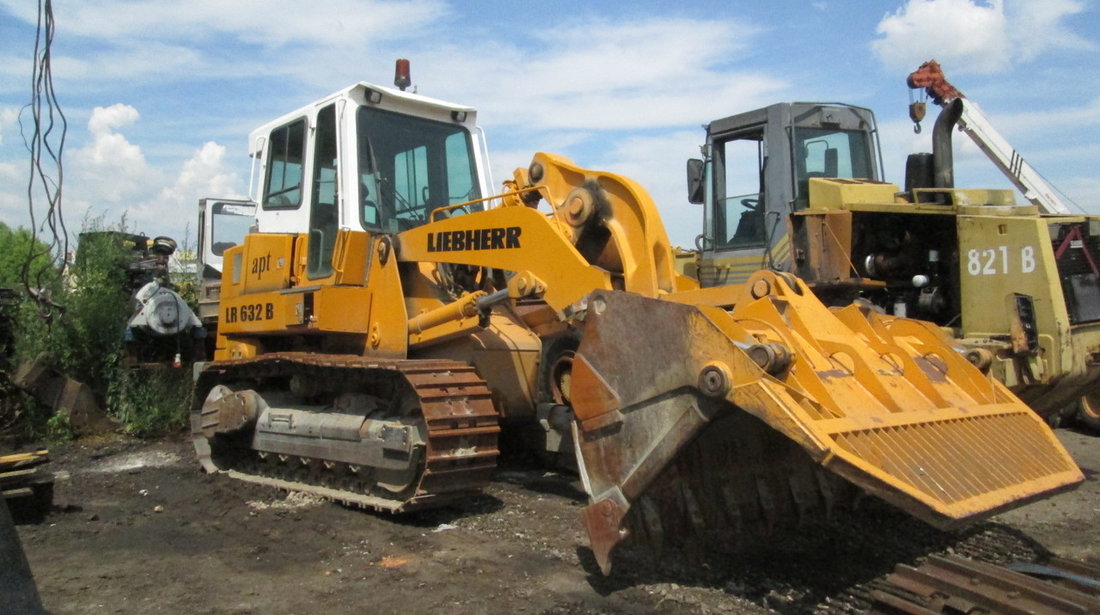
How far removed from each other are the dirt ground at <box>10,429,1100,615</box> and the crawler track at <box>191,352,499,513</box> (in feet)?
0.55

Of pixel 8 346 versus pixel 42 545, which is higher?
pixel 8 346

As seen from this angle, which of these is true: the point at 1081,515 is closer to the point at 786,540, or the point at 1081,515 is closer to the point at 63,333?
the point at 786,540

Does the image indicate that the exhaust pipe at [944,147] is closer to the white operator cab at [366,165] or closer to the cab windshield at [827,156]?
the cab windshield at [827,156]

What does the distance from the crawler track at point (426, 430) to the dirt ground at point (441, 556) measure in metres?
0.17

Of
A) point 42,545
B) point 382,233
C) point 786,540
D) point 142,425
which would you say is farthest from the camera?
point 142,425

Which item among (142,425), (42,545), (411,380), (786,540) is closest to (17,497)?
(42,545)

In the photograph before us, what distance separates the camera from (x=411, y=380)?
18.7 ft

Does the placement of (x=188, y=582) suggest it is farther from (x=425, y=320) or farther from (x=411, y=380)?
(x=425, y=320)

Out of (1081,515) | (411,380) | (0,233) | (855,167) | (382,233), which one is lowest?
(1081,515)

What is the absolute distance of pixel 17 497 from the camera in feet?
19.6

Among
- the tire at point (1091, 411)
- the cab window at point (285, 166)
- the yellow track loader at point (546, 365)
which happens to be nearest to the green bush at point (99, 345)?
the yellow track loader at point (546, 365)

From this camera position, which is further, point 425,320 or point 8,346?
point 8,346

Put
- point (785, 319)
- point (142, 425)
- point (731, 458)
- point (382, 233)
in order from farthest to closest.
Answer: point (142, 425)
point (382, 233)
point (731, 458)
point (785, 319)

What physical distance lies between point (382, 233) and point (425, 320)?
0.88 meters
